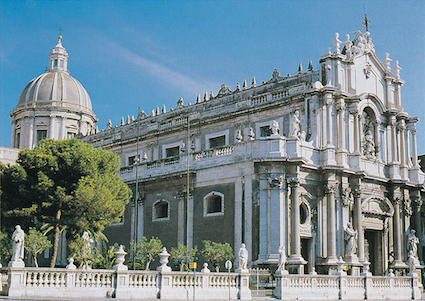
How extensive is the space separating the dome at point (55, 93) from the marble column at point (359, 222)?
117 feet

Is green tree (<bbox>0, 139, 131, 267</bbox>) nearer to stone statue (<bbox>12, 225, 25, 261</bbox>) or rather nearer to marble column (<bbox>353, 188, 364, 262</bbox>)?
stone statue (<bbox>12, 225, 25, 261</bbox>)

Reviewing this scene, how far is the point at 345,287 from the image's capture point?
95.0ft

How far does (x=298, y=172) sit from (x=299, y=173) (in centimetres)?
40

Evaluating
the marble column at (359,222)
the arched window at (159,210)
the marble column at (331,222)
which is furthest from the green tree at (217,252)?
the marble column at (359,222)

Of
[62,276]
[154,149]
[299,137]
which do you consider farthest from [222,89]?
[62,276]

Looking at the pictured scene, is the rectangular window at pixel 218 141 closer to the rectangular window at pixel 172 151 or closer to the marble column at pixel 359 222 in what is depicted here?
the rectangular window at pixel 172 151

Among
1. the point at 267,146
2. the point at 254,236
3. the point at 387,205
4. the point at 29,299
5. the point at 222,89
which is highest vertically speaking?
the point at 222,89

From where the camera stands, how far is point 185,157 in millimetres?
37156

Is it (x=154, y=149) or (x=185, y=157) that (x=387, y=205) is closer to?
(x=185, y=157)

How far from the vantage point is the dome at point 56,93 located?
6125 centimetres

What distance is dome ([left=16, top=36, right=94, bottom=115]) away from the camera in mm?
61250

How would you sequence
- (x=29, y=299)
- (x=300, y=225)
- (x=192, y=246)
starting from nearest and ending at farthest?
(x=29, y=299) → (x=300, y=225) → (x=192, y=246)

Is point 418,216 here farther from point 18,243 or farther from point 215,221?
point 18,243

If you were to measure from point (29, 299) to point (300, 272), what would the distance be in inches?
646
